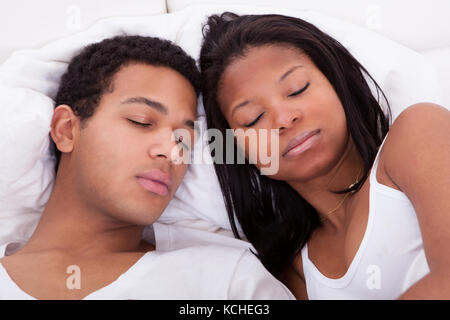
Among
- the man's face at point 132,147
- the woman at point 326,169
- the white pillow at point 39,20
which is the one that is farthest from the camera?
the white pillow at point 39,20

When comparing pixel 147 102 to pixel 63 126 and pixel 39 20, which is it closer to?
pixel 63 126

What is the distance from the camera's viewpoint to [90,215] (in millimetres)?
1054

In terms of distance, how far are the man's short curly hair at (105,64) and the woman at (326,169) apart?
0.08 m

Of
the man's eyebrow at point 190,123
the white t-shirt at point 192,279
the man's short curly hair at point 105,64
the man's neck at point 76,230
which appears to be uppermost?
the man's short curly hair at point 105,64

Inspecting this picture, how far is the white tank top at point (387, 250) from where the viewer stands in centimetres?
91

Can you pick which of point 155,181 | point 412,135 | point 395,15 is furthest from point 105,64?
point 395,15

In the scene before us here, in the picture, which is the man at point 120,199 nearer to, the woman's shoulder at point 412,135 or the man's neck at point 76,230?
the man's neck at point 76,230

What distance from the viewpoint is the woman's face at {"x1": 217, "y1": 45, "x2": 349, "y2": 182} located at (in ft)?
3.29

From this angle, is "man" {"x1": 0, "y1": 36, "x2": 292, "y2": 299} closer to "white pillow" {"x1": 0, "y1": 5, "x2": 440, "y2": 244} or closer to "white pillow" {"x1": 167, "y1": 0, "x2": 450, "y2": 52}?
"white pillow" {"x1": 0, "y1": 5, "x2": 440, "y2": 244}

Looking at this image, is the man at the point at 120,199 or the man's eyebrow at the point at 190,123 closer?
the man at the point at 120,199

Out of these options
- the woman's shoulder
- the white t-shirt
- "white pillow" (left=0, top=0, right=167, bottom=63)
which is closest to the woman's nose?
the woman's shoulder

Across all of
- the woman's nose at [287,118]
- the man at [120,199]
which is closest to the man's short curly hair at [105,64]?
the man at [120,199]

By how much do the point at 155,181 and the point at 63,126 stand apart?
30 centimetres

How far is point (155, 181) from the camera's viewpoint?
1.00 m
